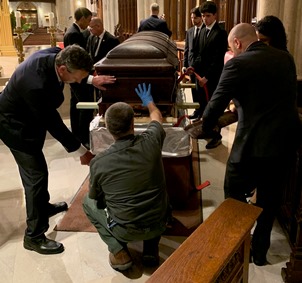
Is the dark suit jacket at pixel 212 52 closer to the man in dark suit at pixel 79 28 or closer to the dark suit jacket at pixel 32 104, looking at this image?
the man in dark suit at pixel 79 28

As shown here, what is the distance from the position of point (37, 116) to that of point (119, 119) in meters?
0.57

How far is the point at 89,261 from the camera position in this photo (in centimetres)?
256

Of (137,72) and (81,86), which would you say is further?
(81,86)

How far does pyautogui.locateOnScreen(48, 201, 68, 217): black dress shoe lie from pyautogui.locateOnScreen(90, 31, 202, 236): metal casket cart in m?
0.56

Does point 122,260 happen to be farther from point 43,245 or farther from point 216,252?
point 216,252

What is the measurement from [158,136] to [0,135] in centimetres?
101

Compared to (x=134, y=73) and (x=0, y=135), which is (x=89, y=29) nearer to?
(x=134, y=73)

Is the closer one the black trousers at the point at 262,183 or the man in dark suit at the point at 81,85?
the black trousers at the point at 262,183

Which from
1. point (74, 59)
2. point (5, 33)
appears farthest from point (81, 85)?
point (5, 33)

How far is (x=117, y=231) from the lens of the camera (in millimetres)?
2340

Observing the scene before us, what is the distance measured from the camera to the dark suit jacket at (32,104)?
237 centimetres

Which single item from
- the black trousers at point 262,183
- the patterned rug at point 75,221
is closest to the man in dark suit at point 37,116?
the patterned rug at point 75,221

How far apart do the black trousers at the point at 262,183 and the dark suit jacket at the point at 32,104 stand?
109 centimetres

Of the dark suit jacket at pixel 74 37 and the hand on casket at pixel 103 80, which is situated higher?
the dark suit jacket at pixel 74 37
